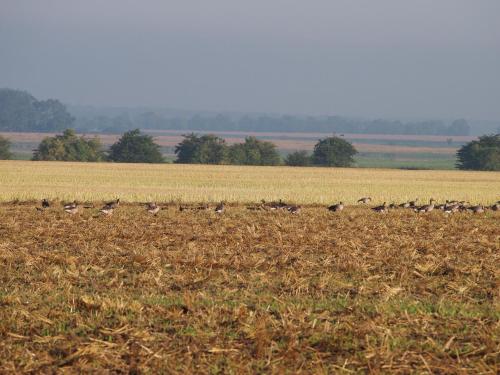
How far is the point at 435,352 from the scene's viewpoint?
1097 centimetres

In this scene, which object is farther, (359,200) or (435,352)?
(359,200)

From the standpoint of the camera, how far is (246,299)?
14.0 m

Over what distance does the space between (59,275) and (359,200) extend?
23.7 metres

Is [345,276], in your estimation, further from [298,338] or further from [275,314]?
[298,338]

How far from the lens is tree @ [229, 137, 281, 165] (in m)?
112

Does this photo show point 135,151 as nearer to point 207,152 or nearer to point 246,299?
point 207,152

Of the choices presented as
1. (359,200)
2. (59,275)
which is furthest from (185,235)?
→ (359,200)

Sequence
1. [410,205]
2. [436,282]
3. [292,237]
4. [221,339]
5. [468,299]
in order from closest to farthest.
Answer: [221,339] < [468,299] < [436,282] < [292,237] < [410,205]

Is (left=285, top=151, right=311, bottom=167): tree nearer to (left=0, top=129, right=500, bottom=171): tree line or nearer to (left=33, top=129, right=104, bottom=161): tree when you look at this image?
(left=0, top=129, right=500, bottom=171): tree line

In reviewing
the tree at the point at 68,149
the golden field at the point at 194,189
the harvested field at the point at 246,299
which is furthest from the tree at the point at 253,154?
the harvested field at the point at 246,299

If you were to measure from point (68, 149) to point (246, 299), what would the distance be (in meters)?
96.9

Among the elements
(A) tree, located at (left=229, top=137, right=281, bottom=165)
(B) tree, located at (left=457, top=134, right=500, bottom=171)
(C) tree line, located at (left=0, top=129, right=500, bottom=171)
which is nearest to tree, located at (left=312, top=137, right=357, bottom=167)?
(C) tree line, located at (left=0, top=129, right=500, bottom=171)

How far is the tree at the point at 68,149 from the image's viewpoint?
10544cm

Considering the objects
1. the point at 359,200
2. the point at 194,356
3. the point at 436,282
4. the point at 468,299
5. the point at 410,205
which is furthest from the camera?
the point at 359,200
